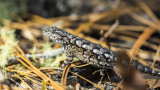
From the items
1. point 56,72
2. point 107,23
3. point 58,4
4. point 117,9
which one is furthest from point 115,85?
point 58,4

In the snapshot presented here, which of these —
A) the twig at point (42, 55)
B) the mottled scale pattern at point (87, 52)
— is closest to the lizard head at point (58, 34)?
the mottled scale pattern at point (87, 52)

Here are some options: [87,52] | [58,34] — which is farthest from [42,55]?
[87,52]

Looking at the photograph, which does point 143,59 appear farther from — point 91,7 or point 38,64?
point 91,7

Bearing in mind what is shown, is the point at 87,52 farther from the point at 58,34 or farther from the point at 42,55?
the point at 42,55

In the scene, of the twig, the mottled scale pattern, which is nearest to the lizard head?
the mottled scale pattern

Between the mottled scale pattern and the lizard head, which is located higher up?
the lizard head

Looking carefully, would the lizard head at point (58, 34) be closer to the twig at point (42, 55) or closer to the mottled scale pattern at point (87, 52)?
the mottled scale pattern at point (87, 52)

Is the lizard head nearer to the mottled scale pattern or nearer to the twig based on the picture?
the mottled scale pattern

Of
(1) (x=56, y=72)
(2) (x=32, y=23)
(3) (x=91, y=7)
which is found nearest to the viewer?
(1) (x=56, y=72)
